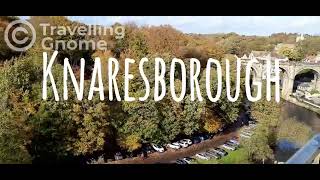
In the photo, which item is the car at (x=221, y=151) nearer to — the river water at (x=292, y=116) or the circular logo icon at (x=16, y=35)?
the river water at (x=292, y=116)

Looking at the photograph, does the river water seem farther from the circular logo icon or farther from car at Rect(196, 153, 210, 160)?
the circular logo icon

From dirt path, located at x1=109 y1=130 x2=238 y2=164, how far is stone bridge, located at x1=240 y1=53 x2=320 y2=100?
2.05 feet

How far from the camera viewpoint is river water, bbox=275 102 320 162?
5695 millimetres

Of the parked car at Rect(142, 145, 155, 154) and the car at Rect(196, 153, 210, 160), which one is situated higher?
the parked car at Rect(142, 145, 155, 154)

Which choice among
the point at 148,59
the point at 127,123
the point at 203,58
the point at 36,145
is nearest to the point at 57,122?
the point at 36,145

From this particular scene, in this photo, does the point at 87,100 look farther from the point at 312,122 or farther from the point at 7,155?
the point at 312,122

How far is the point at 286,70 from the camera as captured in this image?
19.2 ft

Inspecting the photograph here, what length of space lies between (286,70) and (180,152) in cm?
129

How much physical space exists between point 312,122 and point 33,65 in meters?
2.68

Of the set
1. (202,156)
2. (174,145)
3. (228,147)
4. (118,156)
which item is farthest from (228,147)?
(118,156)

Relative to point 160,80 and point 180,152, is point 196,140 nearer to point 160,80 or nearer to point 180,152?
point 180,152

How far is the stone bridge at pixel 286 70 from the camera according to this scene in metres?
5.70

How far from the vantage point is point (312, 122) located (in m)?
5.78

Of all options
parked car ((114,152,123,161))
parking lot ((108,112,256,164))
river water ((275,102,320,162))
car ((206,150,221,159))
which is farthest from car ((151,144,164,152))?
river water ((275,102,320,162))
